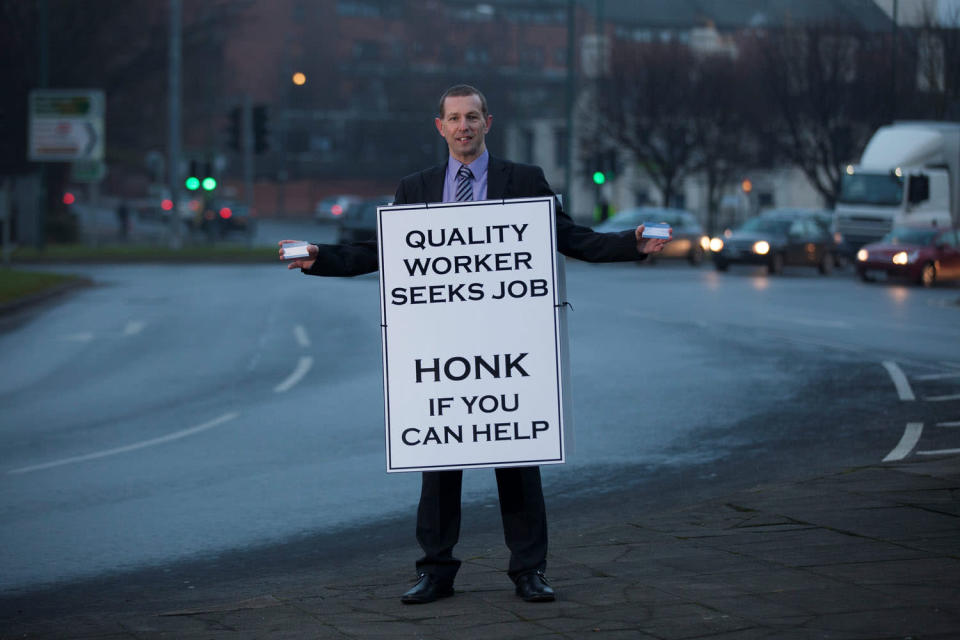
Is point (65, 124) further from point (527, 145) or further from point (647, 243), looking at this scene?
point (527, 145)

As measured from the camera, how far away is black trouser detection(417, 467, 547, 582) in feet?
A: 19.1

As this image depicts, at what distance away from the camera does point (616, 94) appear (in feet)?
214

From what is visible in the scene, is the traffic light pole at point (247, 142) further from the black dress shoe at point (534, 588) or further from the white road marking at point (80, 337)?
the black dress shoe at point (534, 588)

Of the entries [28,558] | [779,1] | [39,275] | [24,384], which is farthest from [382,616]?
[779,1]

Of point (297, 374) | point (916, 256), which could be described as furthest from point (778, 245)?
point (297, 374)

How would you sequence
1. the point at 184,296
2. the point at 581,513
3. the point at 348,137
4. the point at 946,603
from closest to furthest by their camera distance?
the point at 946,603 < the point at 581,513 < the point at 184,296 < the point at 348,137

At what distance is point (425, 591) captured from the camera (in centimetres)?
580

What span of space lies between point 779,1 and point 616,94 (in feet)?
58.9

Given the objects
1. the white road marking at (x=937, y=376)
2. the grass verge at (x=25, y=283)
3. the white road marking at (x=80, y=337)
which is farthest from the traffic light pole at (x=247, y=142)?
the white road marking at (x=937, y=376)

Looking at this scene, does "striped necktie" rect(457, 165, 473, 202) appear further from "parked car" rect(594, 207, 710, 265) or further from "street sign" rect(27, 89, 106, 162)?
"street sign" rect(27, 89, 106, 162)

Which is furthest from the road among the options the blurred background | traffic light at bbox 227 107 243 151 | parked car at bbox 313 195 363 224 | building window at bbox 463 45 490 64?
building window at bbox 463 45 490 64

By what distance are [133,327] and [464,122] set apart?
1773cm

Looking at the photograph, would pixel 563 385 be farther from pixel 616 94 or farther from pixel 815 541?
pixel 616 94

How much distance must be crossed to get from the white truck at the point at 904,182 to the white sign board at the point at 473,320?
117 feet
